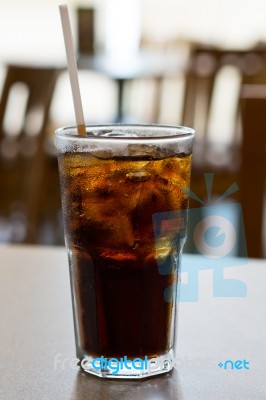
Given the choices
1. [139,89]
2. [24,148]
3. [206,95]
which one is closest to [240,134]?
[206,95]

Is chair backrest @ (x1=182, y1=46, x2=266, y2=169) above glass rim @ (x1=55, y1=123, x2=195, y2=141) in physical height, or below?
below

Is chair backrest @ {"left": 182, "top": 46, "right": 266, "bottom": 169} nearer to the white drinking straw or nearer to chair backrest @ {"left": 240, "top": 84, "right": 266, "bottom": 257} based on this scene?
chair backrest @ {"left": 240, "top": 84, "right": 266, "bottom": 257}

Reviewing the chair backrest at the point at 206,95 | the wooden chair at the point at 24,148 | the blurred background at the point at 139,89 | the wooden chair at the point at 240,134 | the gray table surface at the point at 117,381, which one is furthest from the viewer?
the chair backrest at the point at 206,95

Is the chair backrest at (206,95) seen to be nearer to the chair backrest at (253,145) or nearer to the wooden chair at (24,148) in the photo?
the wooden chair at (24,148)

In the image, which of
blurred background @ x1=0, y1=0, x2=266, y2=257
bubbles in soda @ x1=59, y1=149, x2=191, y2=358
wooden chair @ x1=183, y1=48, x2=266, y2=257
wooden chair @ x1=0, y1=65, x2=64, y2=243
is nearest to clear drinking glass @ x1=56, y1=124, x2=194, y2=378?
bubbles in soda @ x1=59, y1=149, x2=191, y2=358

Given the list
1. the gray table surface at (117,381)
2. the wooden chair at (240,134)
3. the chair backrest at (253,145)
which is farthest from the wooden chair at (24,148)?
the gray table surface at (117,381)

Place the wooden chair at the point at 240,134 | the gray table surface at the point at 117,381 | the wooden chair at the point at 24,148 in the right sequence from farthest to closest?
1. the wooden chair at the point at 24,148
2. the wooden chair at the point at 240,134
3. the gray table surface at the point at 117,381
